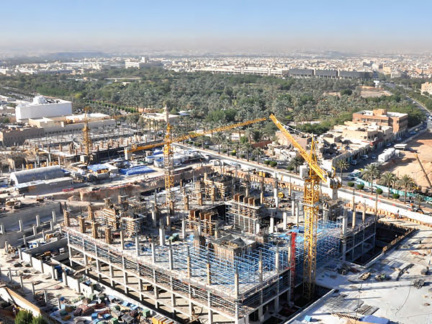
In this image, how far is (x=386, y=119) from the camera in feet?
282

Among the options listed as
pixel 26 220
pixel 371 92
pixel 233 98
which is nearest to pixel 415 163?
pixel 26 220

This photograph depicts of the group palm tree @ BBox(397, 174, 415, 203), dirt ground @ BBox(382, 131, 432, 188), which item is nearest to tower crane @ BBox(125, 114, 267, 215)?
palm tree @ BBox(397, 174, 415, 203)

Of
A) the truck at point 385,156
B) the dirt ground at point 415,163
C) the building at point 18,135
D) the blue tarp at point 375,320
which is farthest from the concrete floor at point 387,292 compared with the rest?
the building at point 18,135

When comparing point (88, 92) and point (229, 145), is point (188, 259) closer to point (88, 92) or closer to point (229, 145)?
point (229, 145)

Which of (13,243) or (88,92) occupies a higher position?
(88,92)

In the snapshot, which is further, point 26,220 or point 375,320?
point 26,220

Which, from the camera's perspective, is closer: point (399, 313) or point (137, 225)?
point (399, 313)

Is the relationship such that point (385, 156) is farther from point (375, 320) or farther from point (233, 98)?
point (233, 98)

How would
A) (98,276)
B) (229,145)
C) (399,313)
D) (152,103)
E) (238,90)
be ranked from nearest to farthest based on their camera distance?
(399,313) → (98,276) → (229,145) → (152,103) → (238,90)

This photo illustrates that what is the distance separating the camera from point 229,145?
78.8 meters

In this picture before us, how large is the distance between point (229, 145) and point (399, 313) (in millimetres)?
52286

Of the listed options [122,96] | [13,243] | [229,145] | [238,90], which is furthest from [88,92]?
[13,243]

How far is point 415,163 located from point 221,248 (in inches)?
1883

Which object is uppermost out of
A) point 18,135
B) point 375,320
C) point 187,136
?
point 18,135
